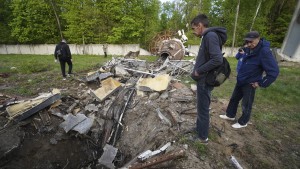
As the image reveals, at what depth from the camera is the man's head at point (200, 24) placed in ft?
9.78

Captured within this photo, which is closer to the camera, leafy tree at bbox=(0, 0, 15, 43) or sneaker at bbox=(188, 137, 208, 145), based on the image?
sneaker at bbox=(188, 137, 208, 145)

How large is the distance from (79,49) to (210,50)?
72.5 feet

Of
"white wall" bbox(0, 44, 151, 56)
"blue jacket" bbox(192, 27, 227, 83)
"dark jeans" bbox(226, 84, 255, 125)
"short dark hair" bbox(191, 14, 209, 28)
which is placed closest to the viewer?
"blue jacket" bbox(192, 27, 227, 83)

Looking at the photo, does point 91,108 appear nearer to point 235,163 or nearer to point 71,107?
point 71,107

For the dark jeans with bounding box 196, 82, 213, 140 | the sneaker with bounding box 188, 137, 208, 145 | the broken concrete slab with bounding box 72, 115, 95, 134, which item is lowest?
the broken concrete slab with bounding box 72, 115, 95, 134

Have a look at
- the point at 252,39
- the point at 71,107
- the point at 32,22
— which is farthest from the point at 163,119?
the point at 32,22

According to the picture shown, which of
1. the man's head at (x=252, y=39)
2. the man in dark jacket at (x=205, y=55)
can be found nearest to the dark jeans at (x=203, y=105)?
the man in dark jacket at (x=205, y=55)

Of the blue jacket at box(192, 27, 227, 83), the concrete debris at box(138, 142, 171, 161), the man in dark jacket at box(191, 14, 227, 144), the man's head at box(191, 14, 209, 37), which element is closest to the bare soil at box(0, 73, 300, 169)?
the concrete debris at box(138, 142, 171, 161)

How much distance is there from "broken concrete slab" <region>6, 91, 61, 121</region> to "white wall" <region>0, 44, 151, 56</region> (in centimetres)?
1688

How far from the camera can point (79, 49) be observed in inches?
889

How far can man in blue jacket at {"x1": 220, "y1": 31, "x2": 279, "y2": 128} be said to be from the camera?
3420 mm

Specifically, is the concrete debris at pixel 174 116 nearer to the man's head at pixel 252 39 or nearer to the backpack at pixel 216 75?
the backpack at pixel 216 75

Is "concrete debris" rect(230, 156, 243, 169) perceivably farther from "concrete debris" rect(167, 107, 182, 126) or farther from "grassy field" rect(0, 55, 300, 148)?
"grassy field" rect(0, 55, 300, 148)

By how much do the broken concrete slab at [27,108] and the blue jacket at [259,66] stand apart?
4.85 metres
